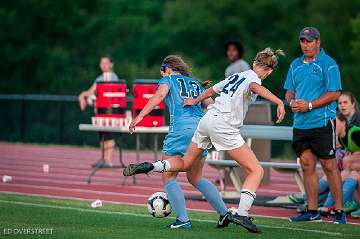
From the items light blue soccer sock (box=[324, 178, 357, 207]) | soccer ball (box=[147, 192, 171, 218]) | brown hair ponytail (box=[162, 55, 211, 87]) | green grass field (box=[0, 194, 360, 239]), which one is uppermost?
brown hair ponytail (box=[162, 55, 211, 87])

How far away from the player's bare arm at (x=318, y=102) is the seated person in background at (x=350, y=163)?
3.64 ft

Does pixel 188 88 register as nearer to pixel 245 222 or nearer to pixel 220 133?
pixel 220 133

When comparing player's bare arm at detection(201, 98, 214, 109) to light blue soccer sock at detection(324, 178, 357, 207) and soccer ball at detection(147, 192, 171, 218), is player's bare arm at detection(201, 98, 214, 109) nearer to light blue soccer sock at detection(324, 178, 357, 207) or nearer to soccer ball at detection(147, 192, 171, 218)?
soccer ball at detection(147, 192, 171, 218)

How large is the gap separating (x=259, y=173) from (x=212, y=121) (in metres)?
0.74

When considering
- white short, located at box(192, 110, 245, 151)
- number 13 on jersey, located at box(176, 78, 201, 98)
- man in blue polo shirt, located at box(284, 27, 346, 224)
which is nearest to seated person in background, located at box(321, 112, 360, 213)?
man in blue polo shirt, located at box(284, 27, 346, 224)

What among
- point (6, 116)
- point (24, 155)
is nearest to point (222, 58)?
point (6, 116)

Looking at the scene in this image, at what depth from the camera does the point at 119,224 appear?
46.5ft

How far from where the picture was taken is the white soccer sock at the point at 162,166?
13.6 m

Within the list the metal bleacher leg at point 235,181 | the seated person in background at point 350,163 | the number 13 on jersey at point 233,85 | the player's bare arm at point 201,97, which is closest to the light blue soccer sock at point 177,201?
the player's bare arm at point 201,97

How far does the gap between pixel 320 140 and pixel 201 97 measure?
199 centimetres

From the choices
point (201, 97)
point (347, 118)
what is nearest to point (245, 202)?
point (201, 97)

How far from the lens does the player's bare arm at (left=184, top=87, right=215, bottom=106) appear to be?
535 inches

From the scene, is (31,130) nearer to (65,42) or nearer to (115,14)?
(65,42)

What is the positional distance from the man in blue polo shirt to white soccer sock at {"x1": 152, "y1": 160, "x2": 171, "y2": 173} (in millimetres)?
1990
